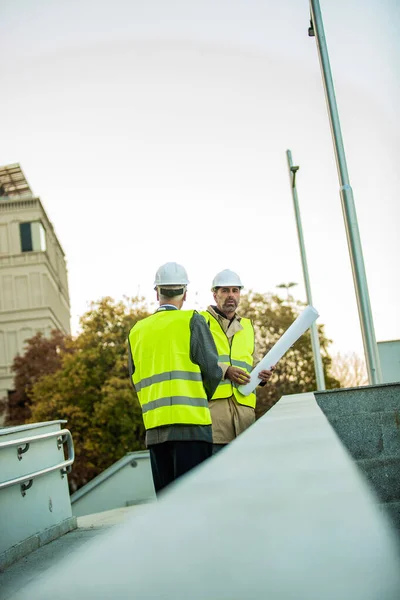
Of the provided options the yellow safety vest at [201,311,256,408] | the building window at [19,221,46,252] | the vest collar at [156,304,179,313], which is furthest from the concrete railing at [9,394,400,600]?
the building window at [19,221,46,252]

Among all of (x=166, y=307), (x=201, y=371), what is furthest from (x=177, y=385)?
(x=166, y=307)

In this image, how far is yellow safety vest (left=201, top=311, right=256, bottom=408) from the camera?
709 centimetres

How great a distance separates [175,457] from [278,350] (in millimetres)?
2070

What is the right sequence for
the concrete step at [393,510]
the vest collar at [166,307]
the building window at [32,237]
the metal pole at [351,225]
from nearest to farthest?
the vest collar at [166,307] < the concrete step at [393,510] < the metal pole at [351,225] < the building window at [32,237]

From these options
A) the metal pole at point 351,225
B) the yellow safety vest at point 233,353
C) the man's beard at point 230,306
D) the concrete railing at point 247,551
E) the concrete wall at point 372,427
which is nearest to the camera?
the concrete railing at point 247,551

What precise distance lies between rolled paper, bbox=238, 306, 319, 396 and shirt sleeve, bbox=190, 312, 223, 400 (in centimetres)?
137

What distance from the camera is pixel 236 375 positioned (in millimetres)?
7008

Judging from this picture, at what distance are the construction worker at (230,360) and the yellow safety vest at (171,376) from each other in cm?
120

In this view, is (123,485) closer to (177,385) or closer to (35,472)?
(35,472)

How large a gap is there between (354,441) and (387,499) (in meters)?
0.53

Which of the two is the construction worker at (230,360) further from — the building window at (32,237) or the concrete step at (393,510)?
the building window at (32,237)

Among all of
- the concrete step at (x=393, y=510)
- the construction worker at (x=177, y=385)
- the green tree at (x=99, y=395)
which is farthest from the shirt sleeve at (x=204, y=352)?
the green tree at (x=99, y=395)

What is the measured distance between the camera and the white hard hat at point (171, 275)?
626 centimetres

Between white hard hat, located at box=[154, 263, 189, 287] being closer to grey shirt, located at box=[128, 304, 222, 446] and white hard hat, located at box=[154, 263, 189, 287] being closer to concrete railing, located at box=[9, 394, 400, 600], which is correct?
grey shirt, located at box=[128, 304, 222, 446]
